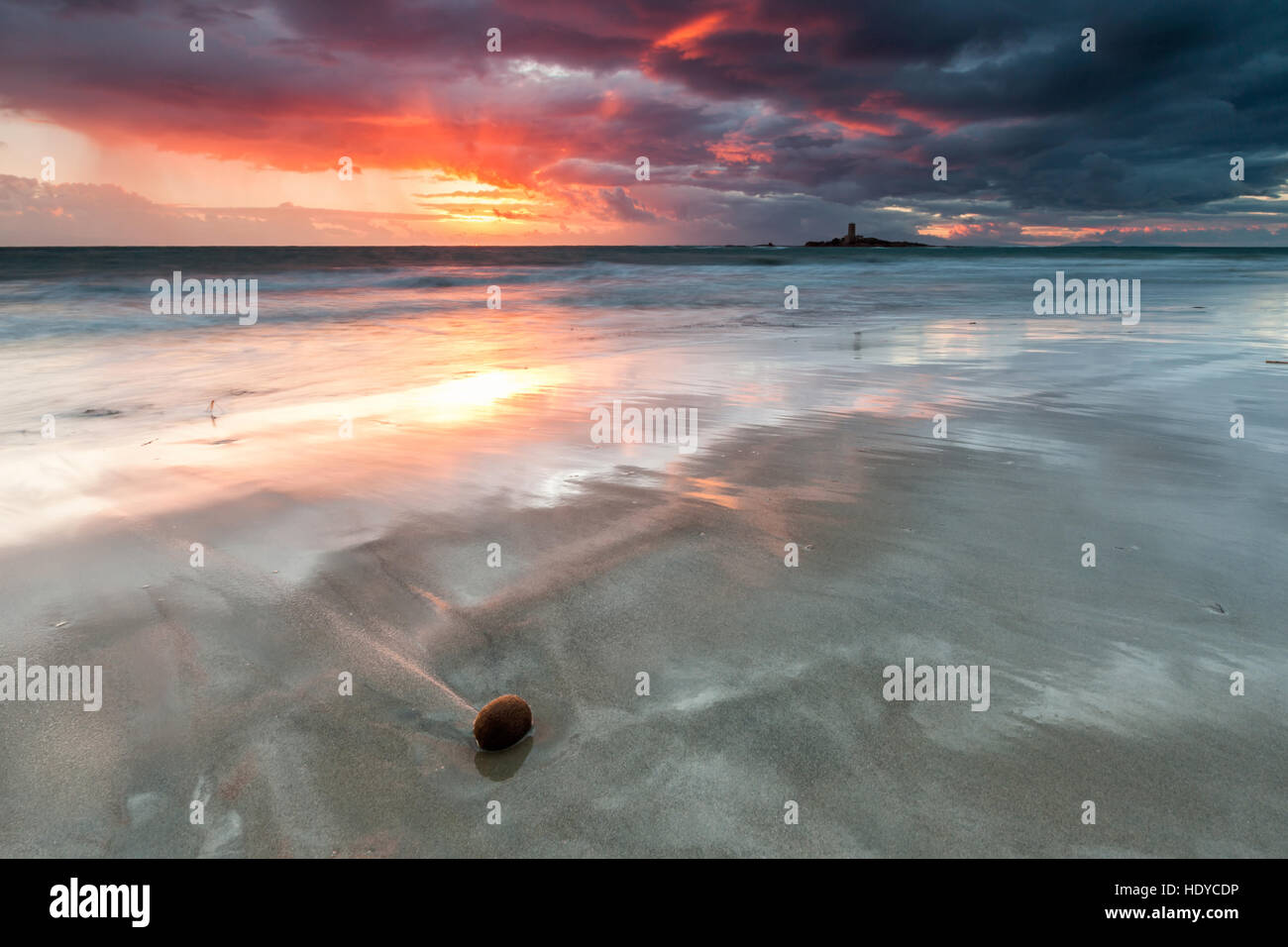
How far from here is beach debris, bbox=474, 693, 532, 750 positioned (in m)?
2.60

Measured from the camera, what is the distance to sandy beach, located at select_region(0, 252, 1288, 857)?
7.61 feet

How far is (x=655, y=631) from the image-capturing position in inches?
133

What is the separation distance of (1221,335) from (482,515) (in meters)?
15.2

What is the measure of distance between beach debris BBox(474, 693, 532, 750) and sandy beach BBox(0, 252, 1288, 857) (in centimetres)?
6

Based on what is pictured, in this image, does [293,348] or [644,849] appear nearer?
[644,849]

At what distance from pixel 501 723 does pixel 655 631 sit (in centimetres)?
98

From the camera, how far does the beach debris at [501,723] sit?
260 cm

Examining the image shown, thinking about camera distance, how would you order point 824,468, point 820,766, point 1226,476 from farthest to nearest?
point 824,468 < point 1226,476 < point 820,766

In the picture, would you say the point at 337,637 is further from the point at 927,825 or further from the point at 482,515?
the point at 927,825

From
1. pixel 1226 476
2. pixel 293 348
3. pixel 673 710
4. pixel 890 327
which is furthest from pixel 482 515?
pixel 890 327

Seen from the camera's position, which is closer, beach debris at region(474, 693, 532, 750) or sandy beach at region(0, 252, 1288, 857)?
sandy beach at region(0, 252, 1288, 857)

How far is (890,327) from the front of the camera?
16.4 m
